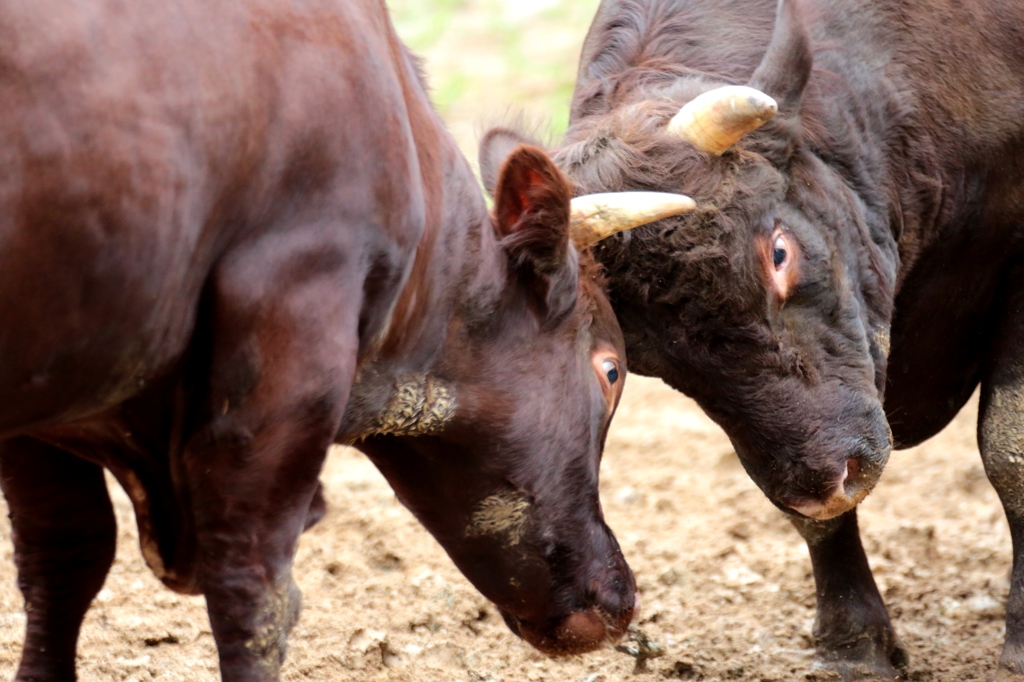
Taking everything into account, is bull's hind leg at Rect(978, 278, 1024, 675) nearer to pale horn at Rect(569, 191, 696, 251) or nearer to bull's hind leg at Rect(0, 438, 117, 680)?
pale horn at Rect(569, 191, 696, 251)

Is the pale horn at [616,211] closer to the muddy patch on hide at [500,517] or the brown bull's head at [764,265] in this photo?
the brown bull's head at [764,265]

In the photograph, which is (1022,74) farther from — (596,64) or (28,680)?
(28,680)

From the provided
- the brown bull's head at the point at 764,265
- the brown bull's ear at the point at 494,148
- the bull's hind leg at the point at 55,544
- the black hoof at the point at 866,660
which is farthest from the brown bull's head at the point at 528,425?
the black hoof at the point at 866,660

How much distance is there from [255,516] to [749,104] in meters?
1.84

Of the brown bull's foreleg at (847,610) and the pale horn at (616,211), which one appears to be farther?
the brown bull's foreleg at (847,610)

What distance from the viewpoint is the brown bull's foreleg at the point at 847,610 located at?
5070 mm

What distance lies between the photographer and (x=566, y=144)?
176 inches

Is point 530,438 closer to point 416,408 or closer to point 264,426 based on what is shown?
point 416,408

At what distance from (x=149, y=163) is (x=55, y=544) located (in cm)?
148

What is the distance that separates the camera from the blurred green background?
12.5m

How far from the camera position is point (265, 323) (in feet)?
9.62

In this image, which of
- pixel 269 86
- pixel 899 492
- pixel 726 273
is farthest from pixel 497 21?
pixel 269 86

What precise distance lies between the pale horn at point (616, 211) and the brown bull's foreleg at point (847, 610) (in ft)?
5.98

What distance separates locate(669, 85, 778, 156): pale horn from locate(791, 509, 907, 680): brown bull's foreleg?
1716 mm
